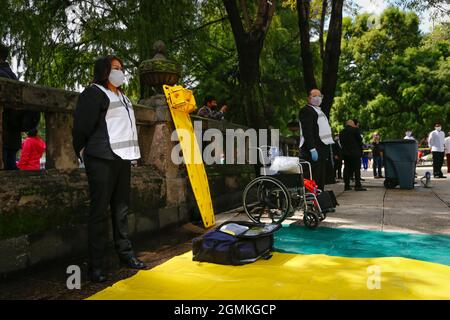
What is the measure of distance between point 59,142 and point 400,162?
909 cm

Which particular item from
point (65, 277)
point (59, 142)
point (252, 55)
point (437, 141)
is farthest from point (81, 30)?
point (437, 141)

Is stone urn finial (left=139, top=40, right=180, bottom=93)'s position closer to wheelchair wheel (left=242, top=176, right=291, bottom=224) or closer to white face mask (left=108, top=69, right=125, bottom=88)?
wheelchair wheel (left=242, top=176, right=291, bottom=224)

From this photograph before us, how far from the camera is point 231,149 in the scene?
894cm

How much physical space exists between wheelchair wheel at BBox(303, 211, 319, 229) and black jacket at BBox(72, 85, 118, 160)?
313 cm

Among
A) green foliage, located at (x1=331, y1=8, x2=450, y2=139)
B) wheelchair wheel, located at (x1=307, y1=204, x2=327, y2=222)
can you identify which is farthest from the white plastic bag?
green foliage, located at (x1=331, y1=8, x2=450, y2=139)

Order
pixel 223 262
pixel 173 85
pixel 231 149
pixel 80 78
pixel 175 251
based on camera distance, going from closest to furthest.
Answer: pixel 223 262 → pixel 175 251 → pixel 173 85 → pixel 231 149 → pixel 80 78

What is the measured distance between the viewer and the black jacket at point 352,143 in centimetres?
1128

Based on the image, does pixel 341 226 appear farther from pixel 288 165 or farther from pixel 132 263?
pixel 132 263

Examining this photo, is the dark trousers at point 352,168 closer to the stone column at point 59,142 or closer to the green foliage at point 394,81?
the stone column at point 59,142

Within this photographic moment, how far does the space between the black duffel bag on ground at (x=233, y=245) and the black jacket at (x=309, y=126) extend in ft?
8.17

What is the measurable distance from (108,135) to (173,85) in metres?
3.04

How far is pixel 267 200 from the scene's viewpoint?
615cm

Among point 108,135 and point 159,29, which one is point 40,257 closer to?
point 108,135

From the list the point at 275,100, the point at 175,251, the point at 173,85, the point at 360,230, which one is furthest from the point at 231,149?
the point at 275,100
